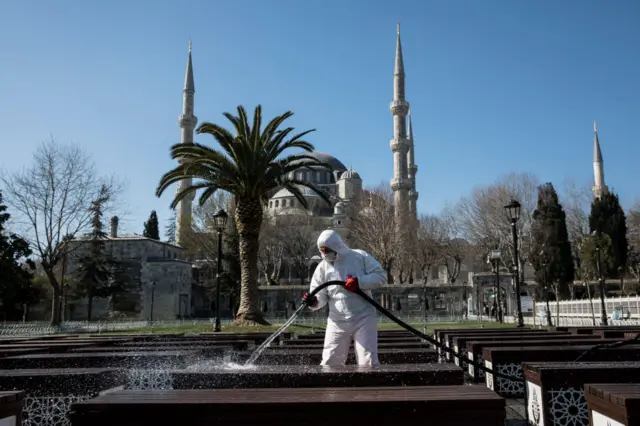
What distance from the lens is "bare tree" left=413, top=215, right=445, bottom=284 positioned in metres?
46.7

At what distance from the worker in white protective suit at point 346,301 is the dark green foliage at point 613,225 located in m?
42.8

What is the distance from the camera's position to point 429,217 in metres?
51.1

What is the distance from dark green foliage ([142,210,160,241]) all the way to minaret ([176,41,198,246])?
12.2 metres

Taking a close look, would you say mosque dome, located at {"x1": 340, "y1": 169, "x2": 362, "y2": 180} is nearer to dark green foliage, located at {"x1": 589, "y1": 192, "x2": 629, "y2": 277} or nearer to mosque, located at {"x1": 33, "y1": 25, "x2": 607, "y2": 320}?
mosque, located at {"x1": 33, "y1": 25, "x2": 607, "y2": 320}

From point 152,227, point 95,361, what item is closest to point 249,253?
point 95,361

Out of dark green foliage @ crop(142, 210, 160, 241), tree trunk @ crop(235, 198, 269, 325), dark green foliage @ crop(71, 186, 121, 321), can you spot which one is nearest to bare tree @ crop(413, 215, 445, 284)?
dark green foliage @ crop(71, 186, 121, 321)

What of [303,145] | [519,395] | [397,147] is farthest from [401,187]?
[519,395]

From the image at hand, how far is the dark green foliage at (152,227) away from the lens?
6645 cm

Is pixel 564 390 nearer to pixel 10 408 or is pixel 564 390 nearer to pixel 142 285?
pixel 10 408

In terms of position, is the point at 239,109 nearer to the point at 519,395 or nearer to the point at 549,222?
the point at 519,395

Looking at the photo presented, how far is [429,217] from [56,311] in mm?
32911

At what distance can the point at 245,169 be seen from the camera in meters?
19.8

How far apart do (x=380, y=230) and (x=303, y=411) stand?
4028cm

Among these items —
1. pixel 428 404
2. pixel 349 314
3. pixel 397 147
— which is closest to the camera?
pixel 428 404
